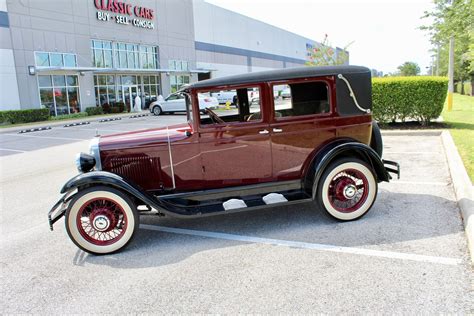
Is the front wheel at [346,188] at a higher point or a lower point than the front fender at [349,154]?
lower

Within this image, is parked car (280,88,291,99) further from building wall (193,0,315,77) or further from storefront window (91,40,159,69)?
building wall (193,0,315,77)

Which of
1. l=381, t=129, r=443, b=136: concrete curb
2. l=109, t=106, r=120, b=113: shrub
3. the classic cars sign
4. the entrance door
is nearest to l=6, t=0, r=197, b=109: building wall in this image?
the classic cars sign

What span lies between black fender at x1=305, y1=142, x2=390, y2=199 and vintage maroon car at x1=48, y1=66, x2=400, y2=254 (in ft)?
0.04

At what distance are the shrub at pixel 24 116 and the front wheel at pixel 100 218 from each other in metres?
21.2

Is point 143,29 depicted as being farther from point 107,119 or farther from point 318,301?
point 318,301

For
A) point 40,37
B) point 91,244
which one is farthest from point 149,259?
point 40,37

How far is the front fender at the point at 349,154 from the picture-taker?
15.3ft

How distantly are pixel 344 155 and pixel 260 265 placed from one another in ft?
6.36

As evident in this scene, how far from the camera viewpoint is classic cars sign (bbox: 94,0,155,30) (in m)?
29.0

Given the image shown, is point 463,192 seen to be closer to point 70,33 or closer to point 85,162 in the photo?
point 85,162

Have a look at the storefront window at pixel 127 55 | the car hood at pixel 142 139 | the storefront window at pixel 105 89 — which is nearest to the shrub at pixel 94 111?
the storefront window at pixel 105 89

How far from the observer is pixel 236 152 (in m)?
4.72

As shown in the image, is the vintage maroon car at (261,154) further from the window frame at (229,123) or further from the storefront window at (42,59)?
the storefront window at (42,59)

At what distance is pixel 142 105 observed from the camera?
3325cm
